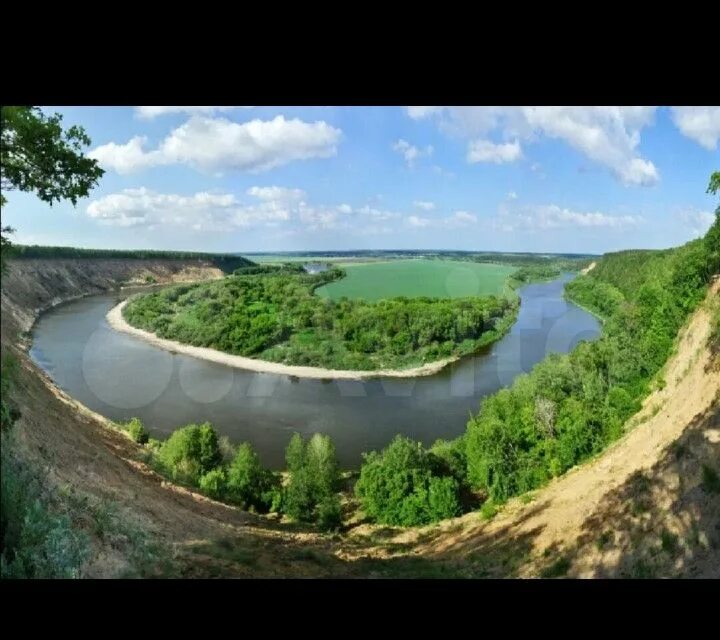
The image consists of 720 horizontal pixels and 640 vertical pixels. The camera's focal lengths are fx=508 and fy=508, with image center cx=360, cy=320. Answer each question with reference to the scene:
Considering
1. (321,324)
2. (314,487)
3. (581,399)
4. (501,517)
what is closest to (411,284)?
(321,324)

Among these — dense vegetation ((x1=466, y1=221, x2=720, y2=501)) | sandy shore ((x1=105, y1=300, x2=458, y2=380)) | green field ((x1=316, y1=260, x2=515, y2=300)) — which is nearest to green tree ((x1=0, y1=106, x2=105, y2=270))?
dense vegetation ((x1=466, y1=221, x2=720, y2=501))

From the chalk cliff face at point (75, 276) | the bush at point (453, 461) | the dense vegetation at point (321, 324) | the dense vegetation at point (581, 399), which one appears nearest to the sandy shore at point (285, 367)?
the dense vegetation at point (321, 324)

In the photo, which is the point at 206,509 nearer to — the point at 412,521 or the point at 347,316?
the point at 412,521

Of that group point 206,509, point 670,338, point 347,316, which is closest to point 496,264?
point 347,316

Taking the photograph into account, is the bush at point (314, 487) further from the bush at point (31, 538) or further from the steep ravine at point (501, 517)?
the bush at point (31, 538)

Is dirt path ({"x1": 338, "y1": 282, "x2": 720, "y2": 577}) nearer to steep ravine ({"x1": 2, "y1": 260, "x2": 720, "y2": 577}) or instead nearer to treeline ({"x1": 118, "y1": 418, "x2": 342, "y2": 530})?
steep ravine ({"x1": 2, "y1": 260, "x2": 720, "y2": 577})

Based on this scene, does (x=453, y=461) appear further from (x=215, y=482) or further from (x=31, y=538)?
(x=31, y=538)
